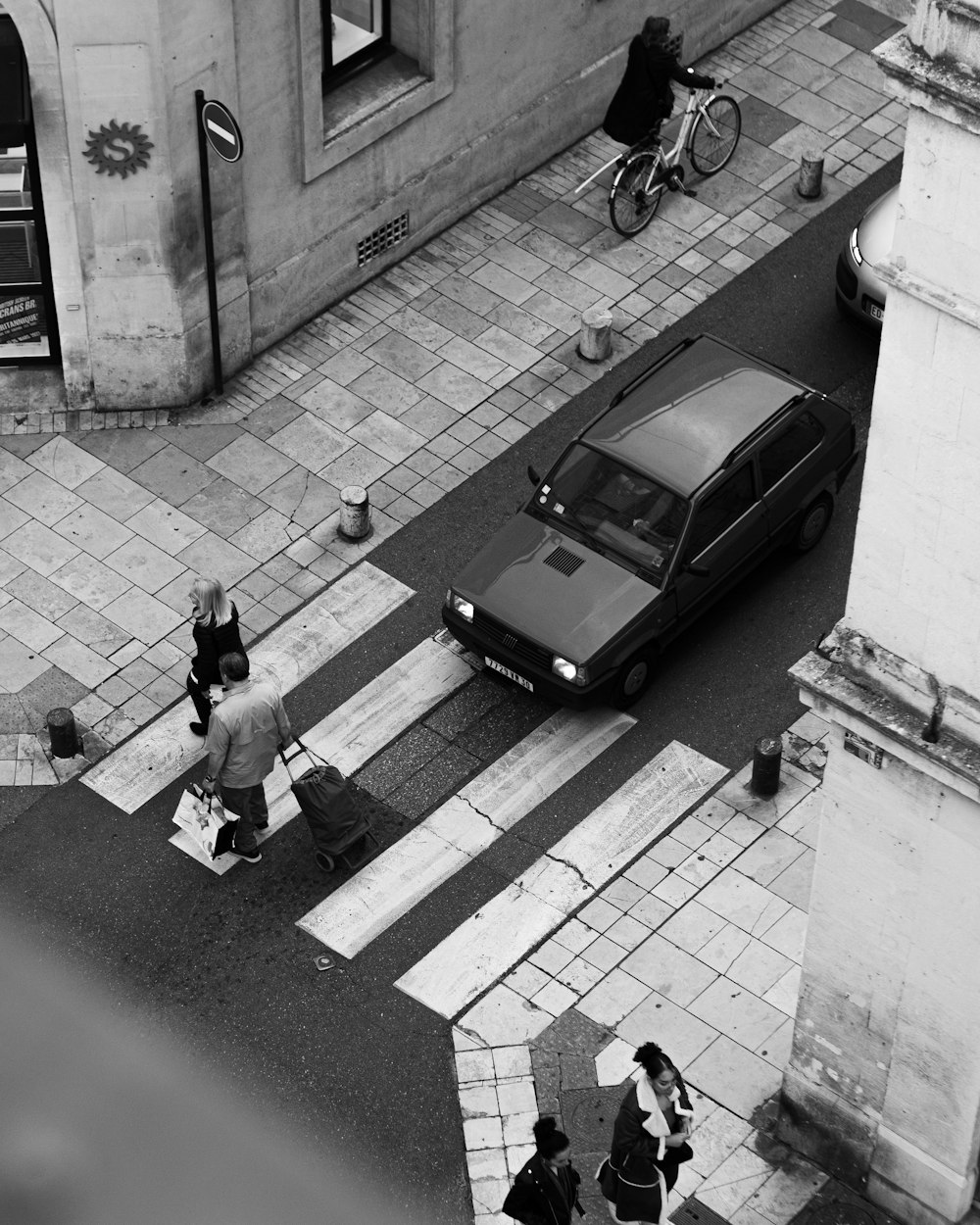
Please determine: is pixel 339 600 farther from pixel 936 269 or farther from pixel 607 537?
pixel 936 269

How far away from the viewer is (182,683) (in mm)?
17469

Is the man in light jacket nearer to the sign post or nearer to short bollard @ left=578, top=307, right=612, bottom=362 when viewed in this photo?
the sign post

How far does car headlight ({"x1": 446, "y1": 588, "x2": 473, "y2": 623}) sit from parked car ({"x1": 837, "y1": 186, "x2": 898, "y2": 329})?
5.19 m

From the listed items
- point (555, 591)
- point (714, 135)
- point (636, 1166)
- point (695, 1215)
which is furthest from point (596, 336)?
point (636, 1166)

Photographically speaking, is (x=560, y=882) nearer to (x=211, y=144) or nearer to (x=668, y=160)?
(x=211, y=144)

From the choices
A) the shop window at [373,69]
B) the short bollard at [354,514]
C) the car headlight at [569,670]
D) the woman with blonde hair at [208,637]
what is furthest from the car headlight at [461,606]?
the shop window at [373,69]

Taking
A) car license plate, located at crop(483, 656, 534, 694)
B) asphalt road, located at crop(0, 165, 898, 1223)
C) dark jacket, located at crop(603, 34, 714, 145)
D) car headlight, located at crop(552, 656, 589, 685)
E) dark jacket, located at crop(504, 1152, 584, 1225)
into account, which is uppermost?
dark jacket, located at crop(603, 34, 714, 145)

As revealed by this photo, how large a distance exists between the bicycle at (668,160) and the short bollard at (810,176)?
81cm

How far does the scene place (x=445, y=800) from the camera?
1667 centimetres

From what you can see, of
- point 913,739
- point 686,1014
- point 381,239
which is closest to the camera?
point 913,739

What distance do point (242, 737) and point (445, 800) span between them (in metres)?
1.92

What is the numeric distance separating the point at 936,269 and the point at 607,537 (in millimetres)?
7276

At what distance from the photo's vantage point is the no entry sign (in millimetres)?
17672

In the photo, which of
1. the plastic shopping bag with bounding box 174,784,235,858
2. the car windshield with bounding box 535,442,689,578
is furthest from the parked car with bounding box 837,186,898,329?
the plastic shopping bag with bounding box 174,784,235,858
